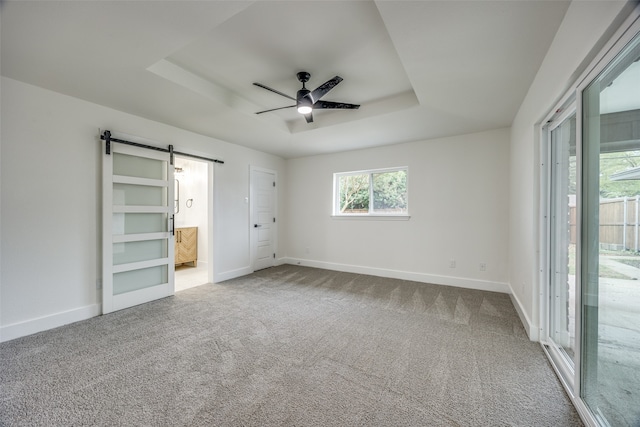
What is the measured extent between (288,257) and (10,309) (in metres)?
4.17

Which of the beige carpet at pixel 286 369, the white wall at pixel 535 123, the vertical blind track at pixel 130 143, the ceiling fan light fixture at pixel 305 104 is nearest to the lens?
the white wall at pixel 535 123

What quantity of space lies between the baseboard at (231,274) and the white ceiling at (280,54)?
8.10 feet

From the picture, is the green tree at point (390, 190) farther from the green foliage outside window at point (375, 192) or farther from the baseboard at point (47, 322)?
the baseboard at point (47, 322)

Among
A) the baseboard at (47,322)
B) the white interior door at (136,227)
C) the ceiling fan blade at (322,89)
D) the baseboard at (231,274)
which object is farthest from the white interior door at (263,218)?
the ceiling fan blade at (322,89)

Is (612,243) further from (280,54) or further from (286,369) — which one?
(280,54)

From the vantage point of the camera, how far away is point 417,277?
4457 mm

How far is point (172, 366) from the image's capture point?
6.61ft

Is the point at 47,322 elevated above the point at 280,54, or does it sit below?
below

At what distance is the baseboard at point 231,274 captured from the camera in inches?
173

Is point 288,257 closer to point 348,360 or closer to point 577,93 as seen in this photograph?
point 348,360

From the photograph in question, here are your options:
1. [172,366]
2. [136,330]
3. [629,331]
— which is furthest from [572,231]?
[136,330]

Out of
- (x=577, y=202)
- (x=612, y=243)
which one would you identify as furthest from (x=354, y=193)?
(x=612, y=243)

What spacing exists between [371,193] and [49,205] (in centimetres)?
448

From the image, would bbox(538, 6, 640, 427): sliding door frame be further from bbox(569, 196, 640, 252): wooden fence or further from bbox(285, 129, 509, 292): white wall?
bbox(285, 129, 509, 292): white wall
